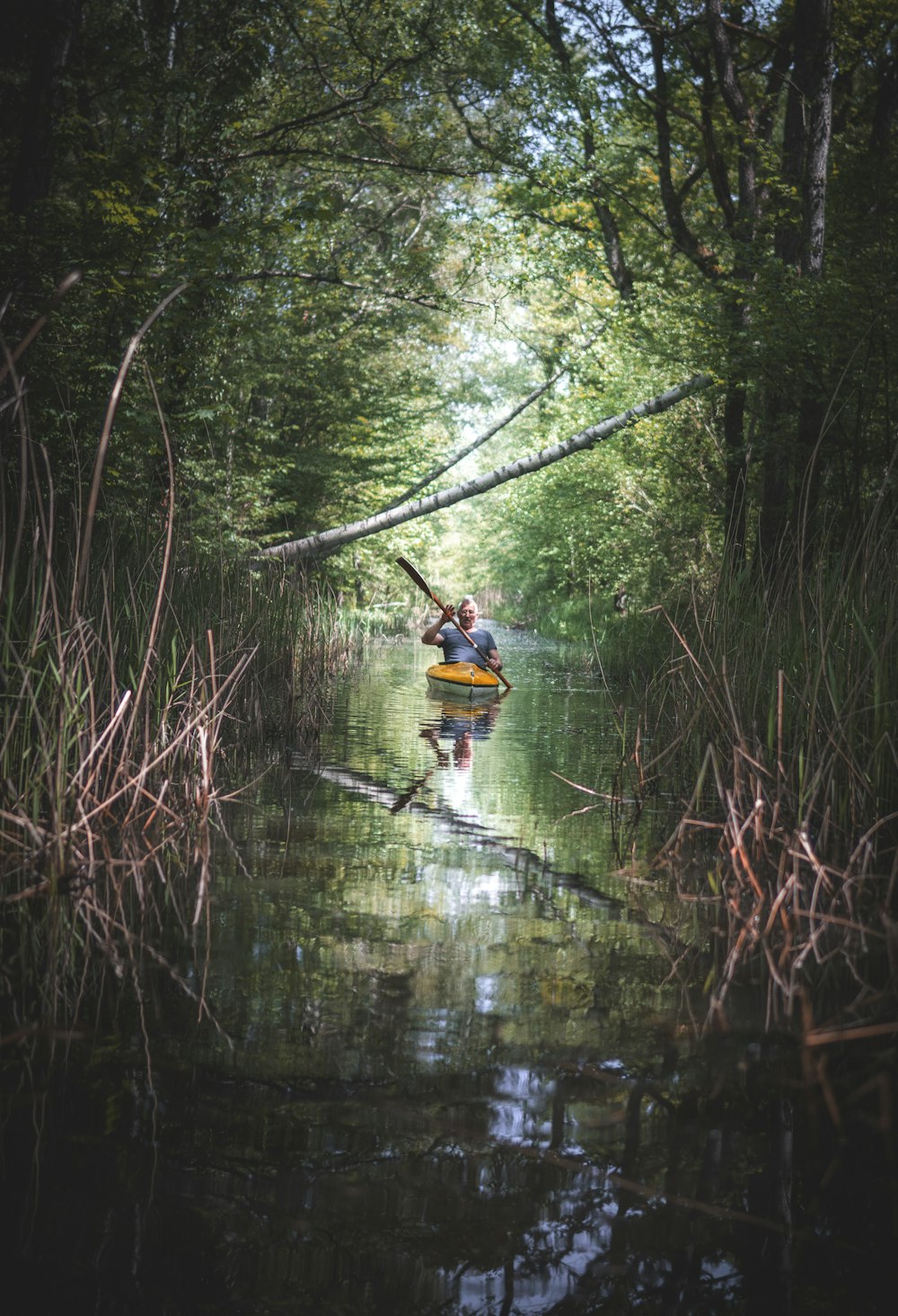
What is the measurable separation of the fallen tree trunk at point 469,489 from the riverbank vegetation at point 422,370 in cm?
84

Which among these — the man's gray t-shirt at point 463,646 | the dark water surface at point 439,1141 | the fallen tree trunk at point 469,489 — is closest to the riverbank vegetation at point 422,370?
the dark water surface at point 439,1141

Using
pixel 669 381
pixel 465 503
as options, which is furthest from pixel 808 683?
pixel 465 503

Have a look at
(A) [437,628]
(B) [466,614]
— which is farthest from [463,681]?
(B) [466,614]

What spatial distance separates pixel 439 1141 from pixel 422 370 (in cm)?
1830

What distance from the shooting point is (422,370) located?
18.9m

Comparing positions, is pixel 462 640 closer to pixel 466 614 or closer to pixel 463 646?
pixel 463 646

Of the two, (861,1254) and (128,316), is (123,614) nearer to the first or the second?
(128,316)

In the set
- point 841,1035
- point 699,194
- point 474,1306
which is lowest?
point 474,1306

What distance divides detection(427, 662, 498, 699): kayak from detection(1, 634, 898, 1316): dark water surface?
23.3 feet

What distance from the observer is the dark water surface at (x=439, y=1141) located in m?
1.50

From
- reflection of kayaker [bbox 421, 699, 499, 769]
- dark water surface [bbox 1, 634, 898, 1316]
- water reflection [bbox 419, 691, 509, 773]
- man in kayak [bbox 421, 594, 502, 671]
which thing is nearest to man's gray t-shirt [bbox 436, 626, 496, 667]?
man in kayak [bbox 421, 594, 502, 671]

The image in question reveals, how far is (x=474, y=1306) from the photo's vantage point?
147 cm

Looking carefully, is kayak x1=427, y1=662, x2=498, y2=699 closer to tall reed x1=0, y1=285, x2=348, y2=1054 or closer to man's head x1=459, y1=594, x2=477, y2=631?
man's head x1=459, y1=594, x2=477, y2=631

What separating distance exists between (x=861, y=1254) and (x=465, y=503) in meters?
45.7
